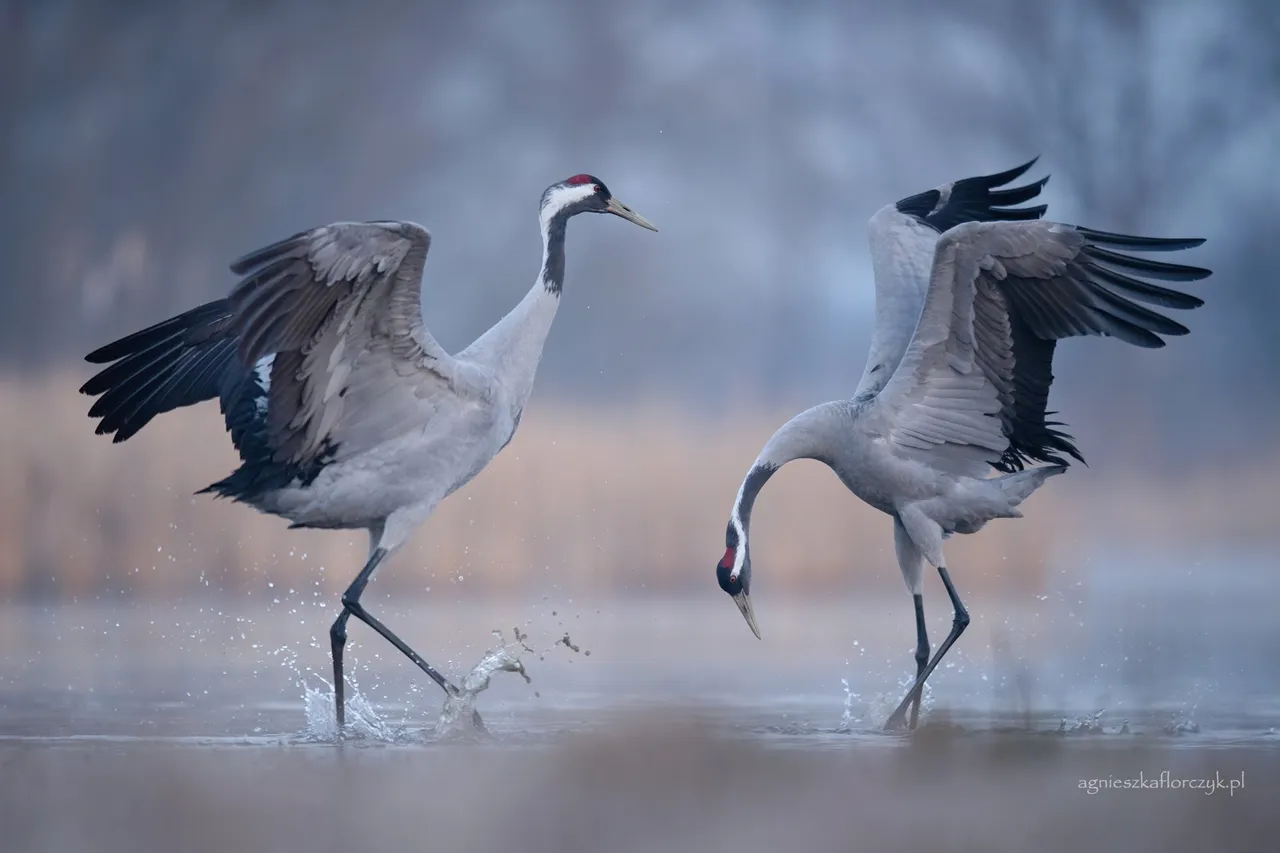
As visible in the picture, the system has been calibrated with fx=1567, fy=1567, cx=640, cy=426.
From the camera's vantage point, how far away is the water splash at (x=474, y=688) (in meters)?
5.78

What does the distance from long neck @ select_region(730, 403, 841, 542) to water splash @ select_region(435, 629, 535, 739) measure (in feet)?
3.31

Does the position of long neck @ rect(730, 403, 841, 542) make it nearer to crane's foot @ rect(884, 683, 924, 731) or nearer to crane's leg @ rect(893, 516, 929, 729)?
crane's leg @ rect(893, 516, 929, 729)

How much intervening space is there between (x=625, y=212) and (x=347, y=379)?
62.5 inches

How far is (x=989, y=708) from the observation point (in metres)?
6.35

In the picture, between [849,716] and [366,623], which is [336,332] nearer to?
[366,623]

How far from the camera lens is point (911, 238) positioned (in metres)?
7.05

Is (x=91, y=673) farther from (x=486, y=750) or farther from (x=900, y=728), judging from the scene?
(x=900, y=728)

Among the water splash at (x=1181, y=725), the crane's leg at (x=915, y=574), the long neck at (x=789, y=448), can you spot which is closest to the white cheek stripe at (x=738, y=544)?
the long neck at (x=789, y=448)

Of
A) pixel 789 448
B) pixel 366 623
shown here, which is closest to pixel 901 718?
pixel 789 448

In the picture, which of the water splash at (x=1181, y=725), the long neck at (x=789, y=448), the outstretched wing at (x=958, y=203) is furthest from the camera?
the outstretched wing at (x=958, y=203)

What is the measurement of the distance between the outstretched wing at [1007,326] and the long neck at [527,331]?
4.61ft

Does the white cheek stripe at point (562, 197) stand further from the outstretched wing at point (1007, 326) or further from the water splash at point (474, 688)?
the water splash at point (474, 688)

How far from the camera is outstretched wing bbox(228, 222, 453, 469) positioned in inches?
208

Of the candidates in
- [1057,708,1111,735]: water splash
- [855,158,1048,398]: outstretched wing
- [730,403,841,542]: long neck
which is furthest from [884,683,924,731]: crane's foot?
[855,158,1048,398]: outstretched wing
